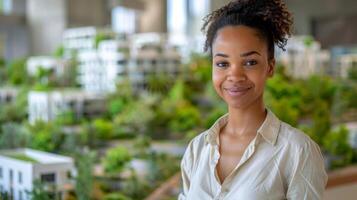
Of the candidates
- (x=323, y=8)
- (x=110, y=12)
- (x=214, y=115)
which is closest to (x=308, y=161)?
(x=214, y=115)

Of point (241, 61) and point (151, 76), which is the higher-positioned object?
point (241, 61)

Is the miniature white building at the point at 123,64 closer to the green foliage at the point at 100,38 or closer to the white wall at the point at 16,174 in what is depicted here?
the green foliage at the point at 100,38

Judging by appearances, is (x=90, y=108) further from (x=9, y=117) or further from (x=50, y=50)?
(x=50, y=50)

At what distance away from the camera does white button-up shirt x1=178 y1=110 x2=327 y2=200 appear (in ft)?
4.74

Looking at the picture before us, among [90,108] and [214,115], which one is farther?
[90,108]

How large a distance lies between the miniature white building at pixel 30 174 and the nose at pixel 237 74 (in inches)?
106

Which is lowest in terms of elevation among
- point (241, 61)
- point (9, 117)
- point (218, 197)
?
point (9, 117)

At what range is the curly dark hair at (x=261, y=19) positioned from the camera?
1.55m

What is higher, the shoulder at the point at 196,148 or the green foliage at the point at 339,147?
the shoulder at the point at 196,148

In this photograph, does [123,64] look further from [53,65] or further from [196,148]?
[196,148]

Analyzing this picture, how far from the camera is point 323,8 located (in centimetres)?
2362

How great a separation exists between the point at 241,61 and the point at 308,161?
281mm

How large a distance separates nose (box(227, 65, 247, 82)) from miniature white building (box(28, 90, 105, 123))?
921 cm

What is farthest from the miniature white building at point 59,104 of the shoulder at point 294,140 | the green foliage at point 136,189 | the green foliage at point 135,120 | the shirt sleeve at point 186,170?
the shoulder at point 294,140
